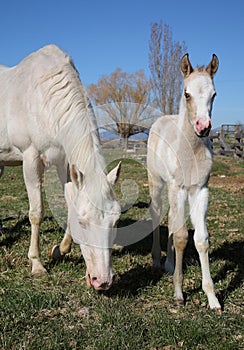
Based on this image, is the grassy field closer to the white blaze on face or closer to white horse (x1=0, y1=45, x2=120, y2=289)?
white horse (x1=0, y1=45, x2=120, y2=289)

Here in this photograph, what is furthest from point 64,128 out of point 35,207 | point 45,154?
point 35,207

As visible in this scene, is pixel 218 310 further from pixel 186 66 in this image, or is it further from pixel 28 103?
pixel 28 103

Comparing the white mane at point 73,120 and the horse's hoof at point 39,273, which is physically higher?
the white mane at point 73,120

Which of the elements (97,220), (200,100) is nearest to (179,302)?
(97,220)

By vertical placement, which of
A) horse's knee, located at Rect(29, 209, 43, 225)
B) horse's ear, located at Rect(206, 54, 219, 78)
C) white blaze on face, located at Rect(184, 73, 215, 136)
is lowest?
horse's knee, located at Rect(29, 209, 43, 225)

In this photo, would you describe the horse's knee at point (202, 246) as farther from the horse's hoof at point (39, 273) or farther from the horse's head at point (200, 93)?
the horse's hoof at point (39, 273)

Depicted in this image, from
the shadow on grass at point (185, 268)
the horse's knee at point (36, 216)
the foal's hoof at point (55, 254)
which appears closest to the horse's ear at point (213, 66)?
the shadow on grass at point (185, 268)

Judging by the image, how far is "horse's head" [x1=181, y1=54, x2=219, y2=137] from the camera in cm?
321

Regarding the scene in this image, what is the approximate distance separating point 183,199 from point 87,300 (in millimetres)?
1270

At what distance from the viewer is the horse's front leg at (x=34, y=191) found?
4051mm

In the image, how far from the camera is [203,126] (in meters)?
3.17

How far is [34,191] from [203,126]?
1979 millimetres

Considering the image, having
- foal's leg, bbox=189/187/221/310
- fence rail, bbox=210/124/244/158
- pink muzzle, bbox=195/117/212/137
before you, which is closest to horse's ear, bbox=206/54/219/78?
pink muzzle, bbox=195/117/212/137

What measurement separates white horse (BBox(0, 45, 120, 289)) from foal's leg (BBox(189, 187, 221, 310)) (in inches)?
37.6
